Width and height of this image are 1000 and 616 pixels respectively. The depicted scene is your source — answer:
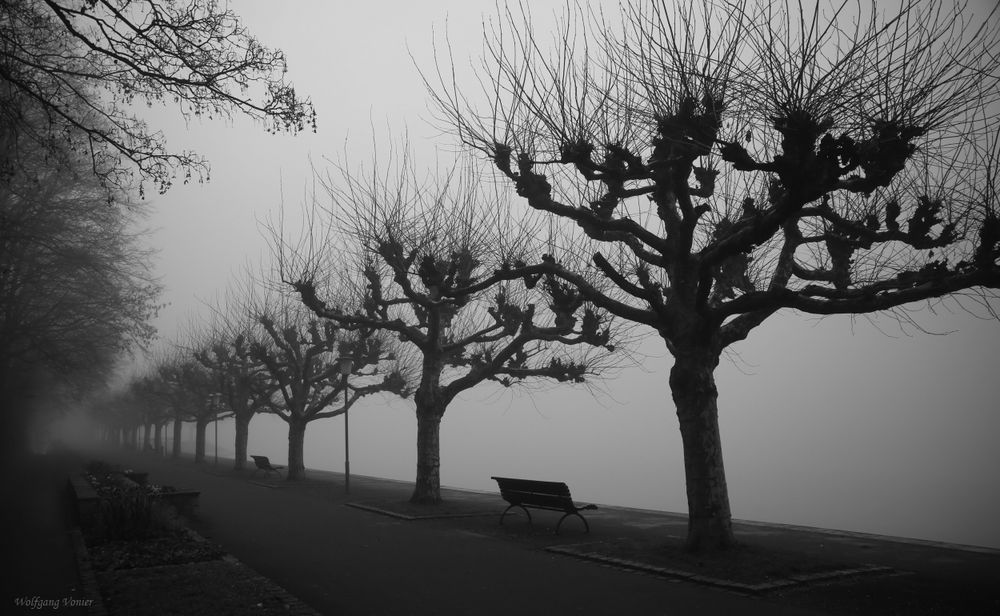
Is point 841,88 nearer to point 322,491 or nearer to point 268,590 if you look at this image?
point 268,590

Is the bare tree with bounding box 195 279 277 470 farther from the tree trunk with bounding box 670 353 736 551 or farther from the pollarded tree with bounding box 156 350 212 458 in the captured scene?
the tree trunk with bounding box 670 353 736 551

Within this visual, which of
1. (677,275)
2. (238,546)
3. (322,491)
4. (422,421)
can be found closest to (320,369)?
(322,491)

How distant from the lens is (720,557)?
952 centimetres

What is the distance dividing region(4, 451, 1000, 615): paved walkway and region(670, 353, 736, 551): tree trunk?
1388 millimetres

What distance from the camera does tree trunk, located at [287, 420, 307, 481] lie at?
1071 inches

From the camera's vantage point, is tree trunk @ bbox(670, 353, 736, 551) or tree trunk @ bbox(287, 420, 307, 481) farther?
tree trunk @ bbox(287, 420, 307, 481)

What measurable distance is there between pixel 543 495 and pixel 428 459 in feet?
18.5

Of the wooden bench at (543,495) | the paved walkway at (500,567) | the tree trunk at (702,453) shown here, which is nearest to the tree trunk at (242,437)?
the paved walkway at (500,567)

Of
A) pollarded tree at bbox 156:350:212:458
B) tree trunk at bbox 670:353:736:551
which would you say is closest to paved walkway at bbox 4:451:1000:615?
tree trunk at bbox 670:353:736:551

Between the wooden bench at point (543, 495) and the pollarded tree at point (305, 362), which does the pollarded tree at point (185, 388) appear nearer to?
the pollarded tree at point (305, 362)

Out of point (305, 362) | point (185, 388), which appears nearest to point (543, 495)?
point (305, 362)

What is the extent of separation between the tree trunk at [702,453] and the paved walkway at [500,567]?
54.7 inches

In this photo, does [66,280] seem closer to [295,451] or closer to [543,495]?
[295,451]

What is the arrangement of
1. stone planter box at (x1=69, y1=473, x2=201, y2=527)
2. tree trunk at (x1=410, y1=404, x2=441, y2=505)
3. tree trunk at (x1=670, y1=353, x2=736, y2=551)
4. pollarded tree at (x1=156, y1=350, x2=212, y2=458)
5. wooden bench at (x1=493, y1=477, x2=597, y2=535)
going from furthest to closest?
pollarded tree at (x1=156, y1=350, x2=212, y2=458) → tree trunk at (x1=410, y1=404, x2=441, y2=505) → wooden bench at (x1=493, y1=477, x2=597, y2=535) → stone planter box at (x1=69, y1=473, x2=201, y2=527) → tree trunk at (x1=670, y1=353, x2=736, y2=551)
